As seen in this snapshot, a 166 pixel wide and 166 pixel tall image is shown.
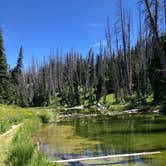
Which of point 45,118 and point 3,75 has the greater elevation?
point 3,75

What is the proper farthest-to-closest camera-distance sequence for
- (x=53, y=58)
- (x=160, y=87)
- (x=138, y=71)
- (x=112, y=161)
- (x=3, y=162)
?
1. (x=53, y=58)
2. (x=138, y=71)
3. (x=160, y=87)
4. (x=112, y=161)
5. (x=3, y=162)

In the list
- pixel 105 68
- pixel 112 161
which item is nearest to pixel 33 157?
pixel 112 161

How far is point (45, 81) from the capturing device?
111125 mm

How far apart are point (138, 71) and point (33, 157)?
2412 inches

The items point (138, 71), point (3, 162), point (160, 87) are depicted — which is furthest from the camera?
point (138, 71)

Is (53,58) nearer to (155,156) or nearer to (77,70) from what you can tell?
(77,70)

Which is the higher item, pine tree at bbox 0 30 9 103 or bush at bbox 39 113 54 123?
pine tree at bbox 0 30 9 103

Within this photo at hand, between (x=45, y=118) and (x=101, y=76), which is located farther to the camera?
(x=101, y=76)

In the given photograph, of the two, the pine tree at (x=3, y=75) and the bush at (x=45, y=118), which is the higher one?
the pine tree at (x=3, y=75)

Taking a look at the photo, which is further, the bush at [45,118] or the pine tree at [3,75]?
the pine tree at [3,75]

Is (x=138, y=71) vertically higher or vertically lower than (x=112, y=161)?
higher

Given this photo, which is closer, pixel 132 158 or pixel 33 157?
pixel 33 157

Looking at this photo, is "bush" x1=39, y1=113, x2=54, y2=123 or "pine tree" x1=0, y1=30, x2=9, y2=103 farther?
"pine tree" x1=0, y1=30, x2=9, y2=103

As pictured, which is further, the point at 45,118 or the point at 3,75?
the point at 3,75
